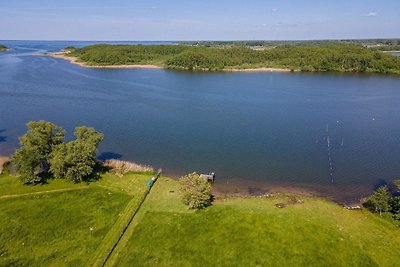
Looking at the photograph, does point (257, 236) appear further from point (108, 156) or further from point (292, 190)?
point (108, 156)

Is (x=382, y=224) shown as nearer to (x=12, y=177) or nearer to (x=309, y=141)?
(x=309, y=141)

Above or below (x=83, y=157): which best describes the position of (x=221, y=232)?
below

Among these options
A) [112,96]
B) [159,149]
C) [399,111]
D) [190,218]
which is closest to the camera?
[190,218]

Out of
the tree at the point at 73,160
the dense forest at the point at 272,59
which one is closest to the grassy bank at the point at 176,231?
the tree at the point at 73,160

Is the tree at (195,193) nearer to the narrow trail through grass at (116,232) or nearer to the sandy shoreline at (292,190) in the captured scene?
the sandy shoreline at (292,190)

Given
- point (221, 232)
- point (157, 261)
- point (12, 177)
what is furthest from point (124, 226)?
point (12, 177)

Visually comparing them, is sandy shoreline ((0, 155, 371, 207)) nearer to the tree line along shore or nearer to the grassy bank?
the tree line along shore

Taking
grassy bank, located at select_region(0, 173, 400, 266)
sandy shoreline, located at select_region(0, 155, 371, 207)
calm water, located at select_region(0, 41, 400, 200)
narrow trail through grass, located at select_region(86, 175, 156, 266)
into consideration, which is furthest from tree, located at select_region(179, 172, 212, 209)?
calm water, located at select_region(0, 41, 400, 200)
